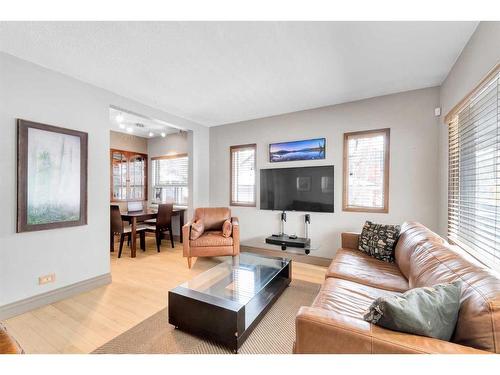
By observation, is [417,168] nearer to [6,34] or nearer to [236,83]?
[236,83]

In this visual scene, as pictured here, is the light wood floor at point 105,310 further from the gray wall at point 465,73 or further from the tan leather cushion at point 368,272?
the gray wall at point 465,73

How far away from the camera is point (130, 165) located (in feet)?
17.4

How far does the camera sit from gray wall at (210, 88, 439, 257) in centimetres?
280

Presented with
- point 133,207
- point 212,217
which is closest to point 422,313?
point 212,217

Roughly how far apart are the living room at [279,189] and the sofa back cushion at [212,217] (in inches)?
1.4

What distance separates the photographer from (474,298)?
0.94m

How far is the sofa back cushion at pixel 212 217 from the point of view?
3893mm

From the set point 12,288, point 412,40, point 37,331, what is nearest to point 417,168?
point 412,40

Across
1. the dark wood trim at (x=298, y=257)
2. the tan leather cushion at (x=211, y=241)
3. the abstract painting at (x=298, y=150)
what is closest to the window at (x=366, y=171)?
the abstract painting at (x=298, y=150)

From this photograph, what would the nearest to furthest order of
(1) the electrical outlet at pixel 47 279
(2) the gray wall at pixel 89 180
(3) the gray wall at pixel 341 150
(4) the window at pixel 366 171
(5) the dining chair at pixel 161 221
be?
(2) the gray wall at pixel 89 180 → (1) the electrical outlet at pixel 47 279 → (3) the gray wall at pixel 341 150 → (4) the window at pixel 366 171 → (5) the dining chair at pixel 161 221

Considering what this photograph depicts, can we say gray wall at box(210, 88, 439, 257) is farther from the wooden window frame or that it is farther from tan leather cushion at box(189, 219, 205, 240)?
tan leather cushion at box(189, 219, 205, 240)

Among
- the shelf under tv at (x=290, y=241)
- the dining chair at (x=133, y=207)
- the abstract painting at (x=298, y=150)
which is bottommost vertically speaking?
the shelf under tv at (x=290, y=241)

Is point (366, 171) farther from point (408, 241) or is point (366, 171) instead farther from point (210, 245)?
point (210, 245)
